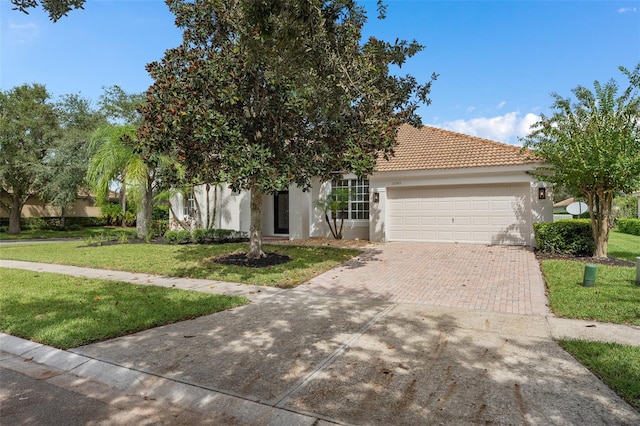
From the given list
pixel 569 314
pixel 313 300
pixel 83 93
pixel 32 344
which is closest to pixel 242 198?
pixel 313 300

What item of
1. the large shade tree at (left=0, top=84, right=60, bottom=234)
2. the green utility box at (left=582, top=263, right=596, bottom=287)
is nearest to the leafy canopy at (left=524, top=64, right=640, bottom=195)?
the green utility box at (left=582, top=263, right=596, bottom=287)

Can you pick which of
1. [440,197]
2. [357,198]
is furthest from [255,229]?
[440,197]

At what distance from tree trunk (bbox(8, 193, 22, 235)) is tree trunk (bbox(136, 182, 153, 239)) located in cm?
1324

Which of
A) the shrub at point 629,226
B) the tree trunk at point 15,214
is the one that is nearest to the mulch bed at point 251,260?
the tree trunk at point 15,214

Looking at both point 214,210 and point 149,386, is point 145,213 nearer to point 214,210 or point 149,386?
point 214,210

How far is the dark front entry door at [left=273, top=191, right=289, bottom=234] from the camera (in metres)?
19.1

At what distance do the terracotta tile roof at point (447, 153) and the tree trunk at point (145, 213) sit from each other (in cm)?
1029

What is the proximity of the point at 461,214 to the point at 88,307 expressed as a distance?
1235 cm

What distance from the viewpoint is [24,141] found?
2289cm

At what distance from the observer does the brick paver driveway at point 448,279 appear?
6.54 meters

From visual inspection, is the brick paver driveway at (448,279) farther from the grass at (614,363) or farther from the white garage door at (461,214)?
the grass at (614,363)

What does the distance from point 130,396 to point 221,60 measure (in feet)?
23.2

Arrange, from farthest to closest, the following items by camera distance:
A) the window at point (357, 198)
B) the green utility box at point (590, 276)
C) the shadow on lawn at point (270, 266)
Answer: the window at point (357, 198)
the shadow on lawn at point (270, 266)
the green utility box at point (590, 276)

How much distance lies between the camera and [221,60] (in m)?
8.21
